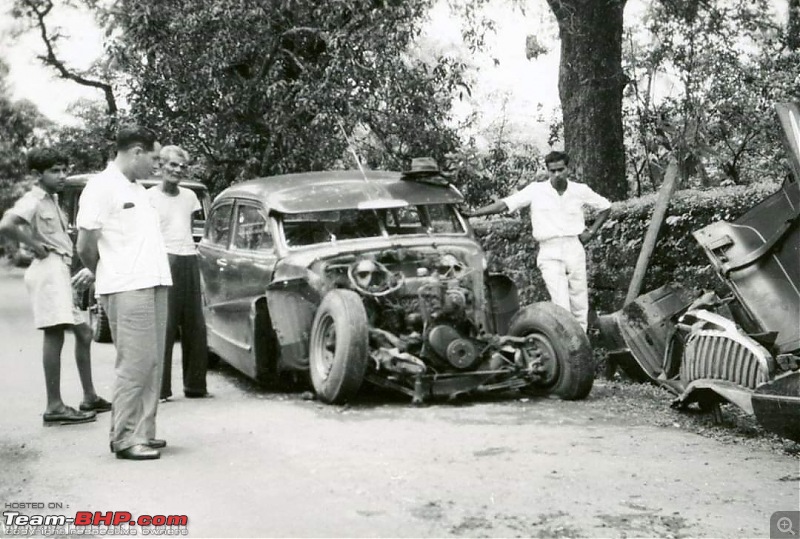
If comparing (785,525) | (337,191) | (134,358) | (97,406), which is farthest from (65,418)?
(785,525)

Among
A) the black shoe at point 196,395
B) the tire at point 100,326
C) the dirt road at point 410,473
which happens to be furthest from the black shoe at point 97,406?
the tire at point 100,326

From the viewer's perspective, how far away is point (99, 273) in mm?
6199

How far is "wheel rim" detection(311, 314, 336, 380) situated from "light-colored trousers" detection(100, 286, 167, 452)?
1.89 meters

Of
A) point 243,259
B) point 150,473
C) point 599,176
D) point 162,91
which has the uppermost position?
point 162,91

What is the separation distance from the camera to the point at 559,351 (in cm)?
795

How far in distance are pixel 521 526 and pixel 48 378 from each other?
155 inches

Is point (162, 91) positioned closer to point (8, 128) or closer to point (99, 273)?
point (99, 273)

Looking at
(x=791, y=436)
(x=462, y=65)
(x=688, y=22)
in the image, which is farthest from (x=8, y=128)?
(x=791, y=436)

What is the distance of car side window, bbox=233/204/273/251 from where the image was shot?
894cm

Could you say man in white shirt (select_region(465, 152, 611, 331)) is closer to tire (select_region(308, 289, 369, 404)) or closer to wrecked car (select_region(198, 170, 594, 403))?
wrecked car (select_region(198, 170, 594, 403))

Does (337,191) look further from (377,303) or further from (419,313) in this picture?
(419,313)

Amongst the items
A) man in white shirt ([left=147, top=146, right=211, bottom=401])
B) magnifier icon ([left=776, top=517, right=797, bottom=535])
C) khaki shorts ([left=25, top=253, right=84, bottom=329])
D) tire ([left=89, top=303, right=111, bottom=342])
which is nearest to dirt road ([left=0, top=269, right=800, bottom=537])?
magnifier icon ([left=776, top=517, right=797, bottom=535])

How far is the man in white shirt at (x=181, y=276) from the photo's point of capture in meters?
8.27

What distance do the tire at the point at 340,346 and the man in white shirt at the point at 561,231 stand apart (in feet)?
6.38
